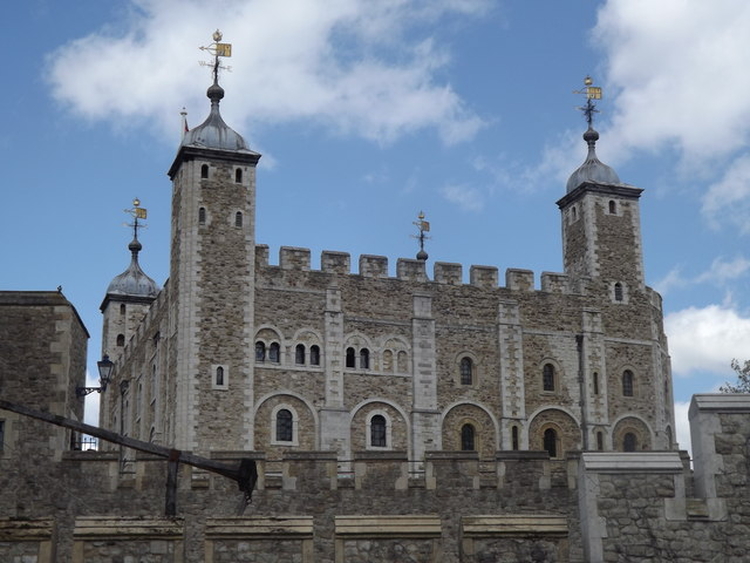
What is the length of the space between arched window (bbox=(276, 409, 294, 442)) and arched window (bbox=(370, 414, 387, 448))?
2.68 meters

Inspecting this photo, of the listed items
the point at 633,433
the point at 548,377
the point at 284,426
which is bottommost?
the point at 284,426

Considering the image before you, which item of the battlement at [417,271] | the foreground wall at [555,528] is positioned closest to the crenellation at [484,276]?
the battlement at [417,271]

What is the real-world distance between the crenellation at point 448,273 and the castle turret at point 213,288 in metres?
6.64

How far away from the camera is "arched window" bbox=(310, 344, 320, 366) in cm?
4478

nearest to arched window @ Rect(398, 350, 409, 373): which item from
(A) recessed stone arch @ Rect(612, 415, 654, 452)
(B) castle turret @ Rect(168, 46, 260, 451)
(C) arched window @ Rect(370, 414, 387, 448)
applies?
(C) arched window @ Rect(370, 414, 387, 448)

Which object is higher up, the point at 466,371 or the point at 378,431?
the point at 466,371

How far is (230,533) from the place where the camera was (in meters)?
14.0

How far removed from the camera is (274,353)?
44.3 m

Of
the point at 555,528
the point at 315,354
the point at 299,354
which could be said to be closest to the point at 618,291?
the point at 315,354

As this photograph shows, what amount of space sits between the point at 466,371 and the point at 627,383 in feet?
19.9

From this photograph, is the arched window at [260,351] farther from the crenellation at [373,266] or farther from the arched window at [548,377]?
the arched window at [548,377]

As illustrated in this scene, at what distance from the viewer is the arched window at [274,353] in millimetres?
44188

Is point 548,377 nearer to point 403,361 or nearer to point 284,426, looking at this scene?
point 403,361

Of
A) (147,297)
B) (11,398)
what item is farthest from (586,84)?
(11,398)
